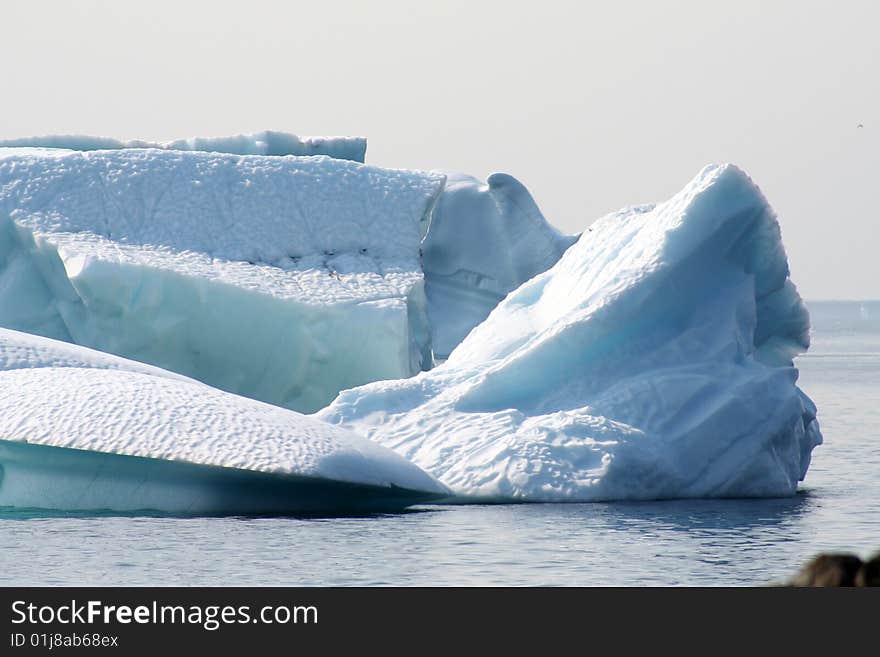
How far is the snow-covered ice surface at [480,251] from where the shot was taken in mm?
17594

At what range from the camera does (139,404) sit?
8.80 m

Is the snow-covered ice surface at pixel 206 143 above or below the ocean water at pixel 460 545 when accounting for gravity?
above

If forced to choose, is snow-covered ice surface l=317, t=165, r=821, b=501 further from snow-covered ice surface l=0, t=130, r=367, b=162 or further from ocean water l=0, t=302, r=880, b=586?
snow-covered ice surface l=0, t=130, r=367, b=162

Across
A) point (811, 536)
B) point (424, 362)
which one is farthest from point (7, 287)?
point (811, 536)

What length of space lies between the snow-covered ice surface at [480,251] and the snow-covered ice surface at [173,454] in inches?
333

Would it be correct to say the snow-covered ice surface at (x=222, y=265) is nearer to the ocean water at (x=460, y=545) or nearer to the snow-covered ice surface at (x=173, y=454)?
the snow-covered ice surface at (x=173, y=454)

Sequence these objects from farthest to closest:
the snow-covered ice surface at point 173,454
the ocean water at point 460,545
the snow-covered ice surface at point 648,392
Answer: the snow-covered ice surface at point 648,392, the snow-covered ice surface at point 173,454, the ocean water at point 460,545

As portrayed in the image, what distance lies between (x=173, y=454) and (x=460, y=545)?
Result: 5.50 ft

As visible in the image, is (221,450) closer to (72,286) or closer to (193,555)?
(193,555)

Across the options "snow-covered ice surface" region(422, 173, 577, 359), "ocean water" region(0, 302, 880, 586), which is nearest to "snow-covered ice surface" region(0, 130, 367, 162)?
"snow-covered ice surface" region(422, 173, 577, 359)

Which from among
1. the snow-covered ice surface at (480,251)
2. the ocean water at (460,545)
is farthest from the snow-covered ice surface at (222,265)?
the ocean water at (460,545)
